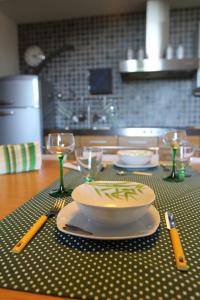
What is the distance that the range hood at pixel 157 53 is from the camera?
2662mm

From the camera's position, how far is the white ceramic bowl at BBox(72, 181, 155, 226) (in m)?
0.46

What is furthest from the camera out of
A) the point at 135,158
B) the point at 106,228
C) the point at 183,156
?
the point at 135,158

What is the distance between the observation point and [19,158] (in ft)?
3.64

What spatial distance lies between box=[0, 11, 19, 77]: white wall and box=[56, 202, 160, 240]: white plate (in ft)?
9.89

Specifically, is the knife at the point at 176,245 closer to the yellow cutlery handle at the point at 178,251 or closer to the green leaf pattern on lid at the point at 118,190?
the yellow cutlery handle at the point at 178,251

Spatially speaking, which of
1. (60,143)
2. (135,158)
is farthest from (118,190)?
(135,158)

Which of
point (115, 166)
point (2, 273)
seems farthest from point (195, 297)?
point (115, 166)

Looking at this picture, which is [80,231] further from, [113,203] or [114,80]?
[114,80]

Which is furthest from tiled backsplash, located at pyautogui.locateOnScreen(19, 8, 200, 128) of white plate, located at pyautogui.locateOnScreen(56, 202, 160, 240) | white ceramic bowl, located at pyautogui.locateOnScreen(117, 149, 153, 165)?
white plate, located at pyautogui.locateOnScreen(56, 202, 160, 240)

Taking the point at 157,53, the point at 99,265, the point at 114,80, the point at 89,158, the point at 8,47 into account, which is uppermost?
the point at 8,47

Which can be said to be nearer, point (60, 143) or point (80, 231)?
point (80, 231)

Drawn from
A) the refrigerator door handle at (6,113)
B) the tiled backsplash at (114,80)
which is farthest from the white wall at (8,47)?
the refrigerator door handle at (6,113)

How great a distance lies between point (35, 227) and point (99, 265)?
0.63 ft

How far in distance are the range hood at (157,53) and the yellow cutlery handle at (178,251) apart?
247 centimetres
